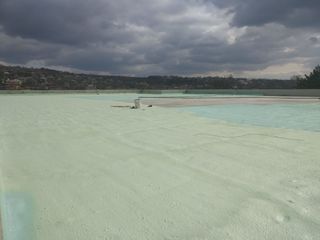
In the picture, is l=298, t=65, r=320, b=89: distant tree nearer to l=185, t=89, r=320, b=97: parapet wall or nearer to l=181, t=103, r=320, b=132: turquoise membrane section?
l=185, t=89, r=320, b=97: parapet wall

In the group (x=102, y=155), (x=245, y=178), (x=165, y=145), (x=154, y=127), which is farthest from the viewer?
(x=154, y=127)

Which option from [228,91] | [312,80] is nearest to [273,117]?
[228,91]

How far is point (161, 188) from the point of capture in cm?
366

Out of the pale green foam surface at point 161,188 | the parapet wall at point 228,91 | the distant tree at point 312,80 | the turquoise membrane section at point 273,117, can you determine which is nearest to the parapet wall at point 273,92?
the parapet wall at point 228,91

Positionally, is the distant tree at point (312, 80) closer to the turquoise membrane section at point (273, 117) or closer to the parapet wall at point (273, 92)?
the parapet wall at point (273, 92)

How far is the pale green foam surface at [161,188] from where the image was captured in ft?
8.93

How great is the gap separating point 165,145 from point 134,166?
4.98ft

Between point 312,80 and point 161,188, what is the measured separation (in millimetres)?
46209

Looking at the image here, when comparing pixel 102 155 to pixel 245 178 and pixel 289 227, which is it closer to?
pixel 245 178

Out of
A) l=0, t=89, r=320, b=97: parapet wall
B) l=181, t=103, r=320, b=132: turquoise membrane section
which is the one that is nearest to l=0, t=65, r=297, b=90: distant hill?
l=0, t=89, r=320, b=97: parapet wall

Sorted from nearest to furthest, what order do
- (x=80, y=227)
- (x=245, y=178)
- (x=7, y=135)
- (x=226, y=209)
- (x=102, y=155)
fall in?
(x=80, y=227), (x=226, y=209), (x=245, y=178), (x=102, y=155), (x=7, y=135)

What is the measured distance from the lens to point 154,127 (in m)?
8.51

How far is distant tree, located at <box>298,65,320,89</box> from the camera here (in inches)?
1717

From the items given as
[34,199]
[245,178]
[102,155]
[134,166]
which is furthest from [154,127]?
[34,199]
